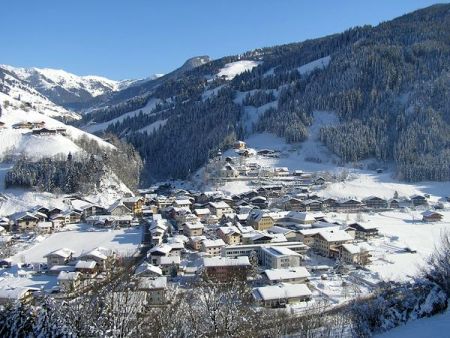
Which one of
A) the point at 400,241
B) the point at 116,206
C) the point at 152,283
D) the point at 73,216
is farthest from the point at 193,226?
the point at 400,241

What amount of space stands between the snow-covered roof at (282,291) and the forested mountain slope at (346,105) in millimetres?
48014

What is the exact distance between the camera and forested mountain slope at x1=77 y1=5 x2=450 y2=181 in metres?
78.8

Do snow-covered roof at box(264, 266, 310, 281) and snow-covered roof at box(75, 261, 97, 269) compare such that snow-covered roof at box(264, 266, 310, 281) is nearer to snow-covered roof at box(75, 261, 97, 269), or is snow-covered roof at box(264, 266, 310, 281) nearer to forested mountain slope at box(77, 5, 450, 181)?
snow-covered roof at box(75, 261, 97, 269)

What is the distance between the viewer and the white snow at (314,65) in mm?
117162

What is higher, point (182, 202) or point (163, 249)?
point (182, 202)

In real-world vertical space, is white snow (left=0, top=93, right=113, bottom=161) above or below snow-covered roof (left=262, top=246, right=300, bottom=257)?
above

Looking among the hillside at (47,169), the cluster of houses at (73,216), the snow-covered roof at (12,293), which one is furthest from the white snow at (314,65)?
the snow-covered roof at (12,293)

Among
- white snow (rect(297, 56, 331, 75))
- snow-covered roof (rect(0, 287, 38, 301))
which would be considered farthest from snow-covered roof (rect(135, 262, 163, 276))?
white snow (rect(297, 56, 331, 75))

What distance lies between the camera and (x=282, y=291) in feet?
84.5

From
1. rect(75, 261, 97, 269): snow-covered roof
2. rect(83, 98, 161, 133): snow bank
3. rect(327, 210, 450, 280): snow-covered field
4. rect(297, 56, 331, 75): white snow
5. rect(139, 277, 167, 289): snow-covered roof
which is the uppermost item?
rect(297, 56, 331, 75): white snow

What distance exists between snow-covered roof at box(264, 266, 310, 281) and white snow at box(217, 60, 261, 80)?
139 m

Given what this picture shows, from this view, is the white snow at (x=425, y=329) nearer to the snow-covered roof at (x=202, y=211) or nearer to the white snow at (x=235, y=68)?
the snow-covered roof at (x=202, y=211)

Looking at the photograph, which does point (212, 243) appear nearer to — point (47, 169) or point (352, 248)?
point (352, 248)

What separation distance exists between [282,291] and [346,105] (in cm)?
7330
